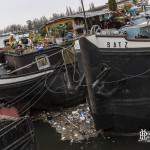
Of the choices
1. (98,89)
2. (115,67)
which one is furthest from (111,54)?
(98,89)

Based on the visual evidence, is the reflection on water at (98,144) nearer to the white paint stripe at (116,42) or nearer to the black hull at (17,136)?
the white paint stripe at (116,42)

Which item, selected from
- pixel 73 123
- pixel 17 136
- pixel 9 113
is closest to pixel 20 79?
pixel 9 113

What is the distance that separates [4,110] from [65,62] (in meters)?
3.24

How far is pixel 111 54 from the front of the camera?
36.3 feet

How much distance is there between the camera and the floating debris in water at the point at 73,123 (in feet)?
39.2

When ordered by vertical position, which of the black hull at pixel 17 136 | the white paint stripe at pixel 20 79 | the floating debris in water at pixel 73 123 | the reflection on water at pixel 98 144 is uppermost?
the black hull at pixel 17 136

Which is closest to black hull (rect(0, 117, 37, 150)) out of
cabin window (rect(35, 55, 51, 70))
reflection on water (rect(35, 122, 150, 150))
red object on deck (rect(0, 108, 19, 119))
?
reflection on water (rect(35, 122, 150, 150))

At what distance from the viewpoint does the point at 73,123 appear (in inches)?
513

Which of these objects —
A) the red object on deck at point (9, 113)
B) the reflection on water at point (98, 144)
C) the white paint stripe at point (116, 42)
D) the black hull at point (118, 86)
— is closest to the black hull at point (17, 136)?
the reflection on water at point (98, 144)

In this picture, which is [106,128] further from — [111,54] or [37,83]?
[37,83]

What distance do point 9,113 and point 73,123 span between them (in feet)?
11.7

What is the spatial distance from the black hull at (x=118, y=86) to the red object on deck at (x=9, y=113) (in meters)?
4.31

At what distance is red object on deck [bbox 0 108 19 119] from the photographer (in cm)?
1532

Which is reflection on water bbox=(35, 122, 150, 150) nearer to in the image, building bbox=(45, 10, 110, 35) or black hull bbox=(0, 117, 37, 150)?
black hull bbox=(0, 117, 37, 150)
